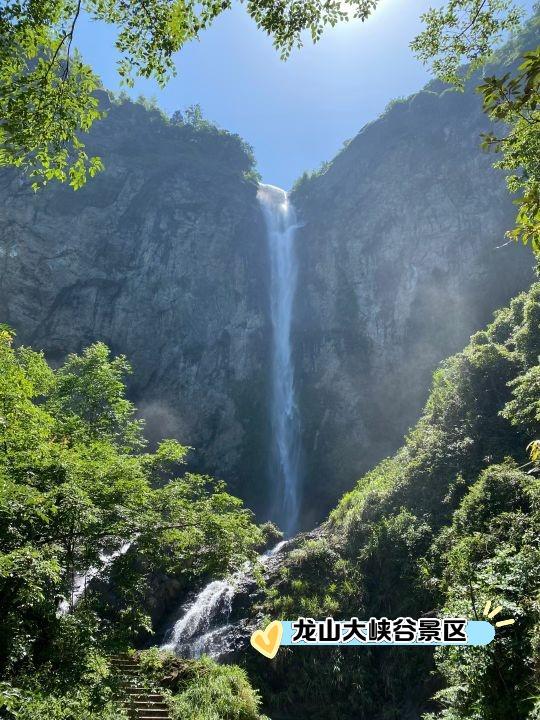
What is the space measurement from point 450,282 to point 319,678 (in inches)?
1003

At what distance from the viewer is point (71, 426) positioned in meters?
10.8

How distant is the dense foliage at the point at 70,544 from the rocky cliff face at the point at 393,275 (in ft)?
68.4

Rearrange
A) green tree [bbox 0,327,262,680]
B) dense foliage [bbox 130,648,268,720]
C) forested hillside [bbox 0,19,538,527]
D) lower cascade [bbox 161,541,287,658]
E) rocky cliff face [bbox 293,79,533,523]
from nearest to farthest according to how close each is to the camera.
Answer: green tree [bbox 0,327,262,680] < dense foliage [bbox 130,648,268,720] < lower cascade [bbox 161,541,287,658] < rocky cliff face [bbox 293,79,533,523] < forested hillside [bbox 0,19,538,527]

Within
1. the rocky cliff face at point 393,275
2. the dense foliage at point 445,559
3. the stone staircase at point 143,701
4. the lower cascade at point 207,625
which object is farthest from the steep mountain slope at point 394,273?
the stone staircase at point 143,701

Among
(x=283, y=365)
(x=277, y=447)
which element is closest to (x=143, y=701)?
(x=277, y=447)

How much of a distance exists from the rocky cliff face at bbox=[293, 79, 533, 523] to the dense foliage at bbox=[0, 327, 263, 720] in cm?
2085

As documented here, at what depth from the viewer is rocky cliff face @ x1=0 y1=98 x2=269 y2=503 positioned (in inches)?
1255

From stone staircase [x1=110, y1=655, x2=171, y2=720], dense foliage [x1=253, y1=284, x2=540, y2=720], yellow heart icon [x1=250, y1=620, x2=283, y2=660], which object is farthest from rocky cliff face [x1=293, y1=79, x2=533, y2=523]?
yellow heart icon [x1=250, y1=620, x2=283, y2=660]

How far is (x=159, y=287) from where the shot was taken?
35.2 meters

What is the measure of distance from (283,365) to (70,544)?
28465 mm

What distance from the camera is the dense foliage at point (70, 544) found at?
541 cm

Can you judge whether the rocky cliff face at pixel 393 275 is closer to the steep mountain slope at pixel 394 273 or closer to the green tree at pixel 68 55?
the steep mountain slope at pixel 394 273

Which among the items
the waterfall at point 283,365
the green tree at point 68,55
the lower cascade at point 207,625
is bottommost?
the lower cascade at point 207,625

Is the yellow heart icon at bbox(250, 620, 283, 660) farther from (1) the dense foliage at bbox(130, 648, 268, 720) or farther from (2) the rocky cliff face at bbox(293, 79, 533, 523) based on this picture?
(2) the rocky cliff face at bbox(293, 79, 533, 523)
